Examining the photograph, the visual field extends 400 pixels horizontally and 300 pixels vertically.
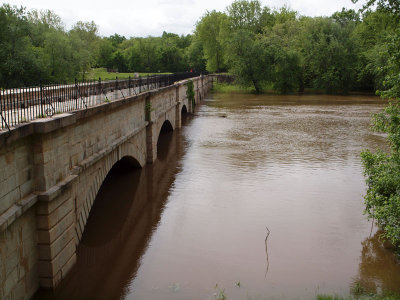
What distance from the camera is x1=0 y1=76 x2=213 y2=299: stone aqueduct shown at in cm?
693

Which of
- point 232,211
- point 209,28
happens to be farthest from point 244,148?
point 209,28

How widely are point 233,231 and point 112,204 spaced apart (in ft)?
15.2

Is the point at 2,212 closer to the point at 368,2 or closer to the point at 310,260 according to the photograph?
the point at 310,260

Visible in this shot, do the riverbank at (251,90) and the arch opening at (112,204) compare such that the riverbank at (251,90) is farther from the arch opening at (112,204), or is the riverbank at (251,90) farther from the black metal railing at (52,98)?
the arch opening at (112,204)

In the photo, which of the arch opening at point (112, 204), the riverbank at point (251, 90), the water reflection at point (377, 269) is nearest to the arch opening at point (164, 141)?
the arch opening at point (112, 204)

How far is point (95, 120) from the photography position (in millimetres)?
11203

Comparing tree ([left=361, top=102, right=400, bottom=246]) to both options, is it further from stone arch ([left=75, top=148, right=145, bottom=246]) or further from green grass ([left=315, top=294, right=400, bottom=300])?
stone arch ([left=75, top=148, right=145, bottom=246])

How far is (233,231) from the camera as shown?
1203 centimetres

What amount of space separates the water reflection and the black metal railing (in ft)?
25.2

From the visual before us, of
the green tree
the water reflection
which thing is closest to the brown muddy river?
the water reflection

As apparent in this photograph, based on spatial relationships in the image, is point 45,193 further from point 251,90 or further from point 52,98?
point 251,90

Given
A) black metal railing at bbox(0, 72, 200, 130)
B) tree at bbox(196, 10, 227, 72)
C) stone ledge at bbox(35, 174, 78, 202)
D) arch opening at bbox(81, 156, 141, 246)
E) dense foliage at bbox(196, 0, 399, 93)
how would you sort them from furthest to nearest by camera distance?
1. tree at bbox(196, 10, 227, 72)
2. dense foliage at bbox(196, 0, 399, 93)
3. arch opening at bbox(81, 156, 141, 246)
4. black metal railing at bbox(0, 72, 200, 130)
5. stone ledge at bbox(35, 174, 78, 202)

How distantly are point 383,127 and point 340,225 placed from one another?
3.25 metres

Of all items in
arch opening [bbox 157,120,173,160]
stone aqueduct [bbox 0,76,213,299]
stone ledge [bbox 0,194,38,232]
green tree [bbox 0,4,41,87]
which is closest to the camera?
stone ledge [bbox 0,194,38,232]
